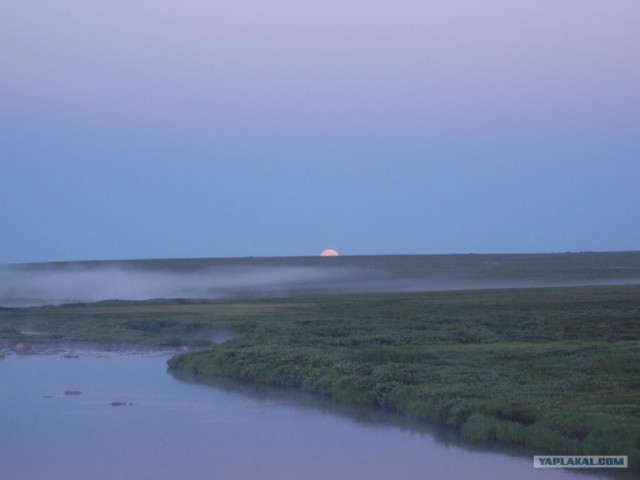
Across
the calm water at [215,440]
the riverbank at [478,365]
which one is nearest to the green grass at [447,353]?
the riverbank at [478,365]

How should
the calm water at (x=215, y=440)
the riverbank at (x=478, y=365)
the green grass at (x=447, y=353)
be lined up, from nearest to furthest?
the calm water at (x=215, y=440)
the riverbank at (x=478, y=365)
the green grass at (x=447, y=353)

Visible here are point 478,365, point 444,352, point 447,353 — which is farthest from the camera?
point 444,352

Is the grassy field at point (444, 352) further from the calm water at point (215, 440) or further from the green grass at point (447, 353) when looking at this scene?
the calm water at point (215, 440)

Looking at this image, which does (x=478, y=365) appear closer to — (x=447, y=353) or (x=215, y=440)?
(x=447, y=353)

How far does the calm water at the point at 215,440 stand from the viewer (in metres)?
14.3

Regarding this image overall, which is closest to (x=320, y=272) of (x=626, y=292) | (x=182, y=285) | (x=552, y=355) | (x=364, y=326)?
(x=182, y=285)

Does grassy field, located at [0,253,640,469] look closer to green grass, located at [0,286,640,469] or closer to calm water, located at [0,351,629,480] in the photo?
green grass, located at [0,286,640,469]

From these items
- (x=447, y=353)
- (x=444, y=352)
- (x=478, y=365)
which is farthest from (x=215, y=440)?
(x=444, y=352)

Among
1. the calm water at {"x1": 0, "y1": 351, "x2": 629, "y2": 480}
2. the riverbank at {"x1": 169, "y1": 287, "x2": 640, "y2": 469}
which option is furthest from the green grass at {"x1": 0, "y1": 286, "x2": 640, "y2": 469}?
the calm water at {"x1": 0, "y1": 351, "x2": 629, "y2": 480}

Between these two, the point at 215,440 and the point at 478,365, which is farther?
the point at 478,365

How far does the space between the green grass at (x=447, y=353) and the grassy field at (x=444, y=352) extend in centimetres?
4

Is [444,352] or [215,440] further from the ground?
[444,352]

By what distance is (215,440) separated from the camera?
16.7 m

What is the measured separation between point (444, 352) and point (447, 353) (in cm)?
21
